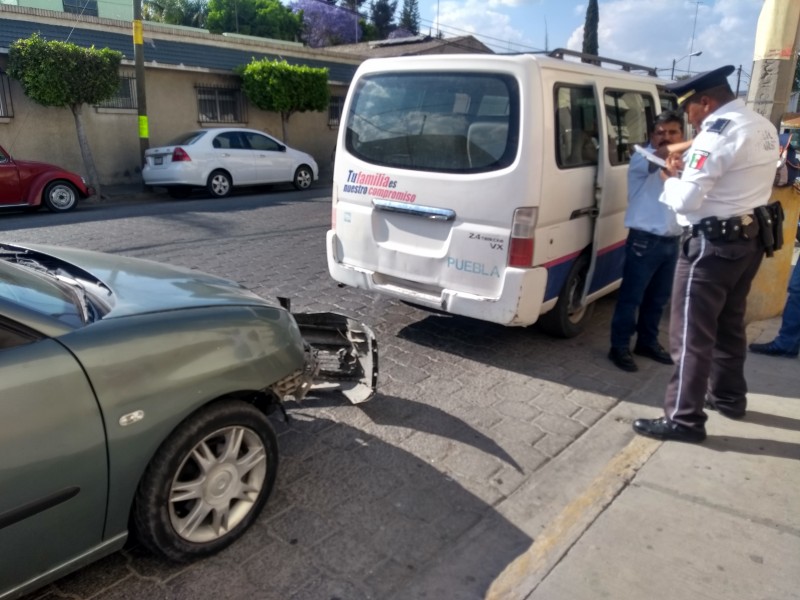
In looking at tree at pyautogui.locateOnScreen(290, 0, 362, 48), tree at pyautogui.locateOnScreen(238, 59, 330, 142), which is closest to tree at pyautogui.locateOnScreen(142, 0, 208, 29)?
tree at pyautogui.locateOnScreen(290, 0, 362, 48)

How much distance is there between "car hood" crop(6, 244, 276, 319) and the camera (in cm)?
262

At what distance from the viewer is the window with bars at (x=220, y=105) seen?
18356 mm

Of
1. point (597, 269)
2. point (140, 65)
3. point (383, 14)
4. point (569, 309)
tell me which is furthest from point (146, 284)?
point (383, 14)

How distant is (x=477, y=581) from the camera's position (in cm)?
267

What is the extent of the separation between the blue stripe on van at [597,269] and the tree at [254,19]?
6116 cm

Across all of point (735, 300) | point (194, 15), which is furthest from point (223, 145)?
point (194, 15)

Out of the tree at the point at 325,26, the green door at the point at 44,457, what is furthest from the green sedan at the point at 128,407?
the tree at the point at 325,26

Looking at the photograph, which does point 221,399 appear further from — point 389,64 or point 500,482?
point 389,64

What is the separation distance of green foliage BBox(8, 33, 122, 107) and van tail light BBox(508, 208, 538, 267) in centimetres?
1252

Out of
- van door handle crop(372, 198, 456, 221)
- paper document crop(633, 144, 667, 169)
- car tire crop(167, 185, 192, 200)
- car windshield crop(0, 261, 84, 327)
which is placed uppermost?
paper document crop(633, 144, 667, 169)

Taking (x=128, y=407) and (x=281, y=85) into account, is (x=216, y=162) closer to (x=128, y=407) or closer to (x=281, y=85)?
(x=281, y=85)

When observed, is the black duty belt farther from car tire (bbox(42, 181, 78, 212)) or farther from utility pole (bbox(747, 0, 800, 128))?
car tire (bbox(42, 181, 78, 212))

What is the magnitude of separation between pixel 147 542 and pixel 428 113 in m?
3.34

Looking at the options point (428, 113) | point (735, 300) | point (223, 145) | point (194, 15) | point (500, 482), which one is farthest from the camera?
point (194, 15)
